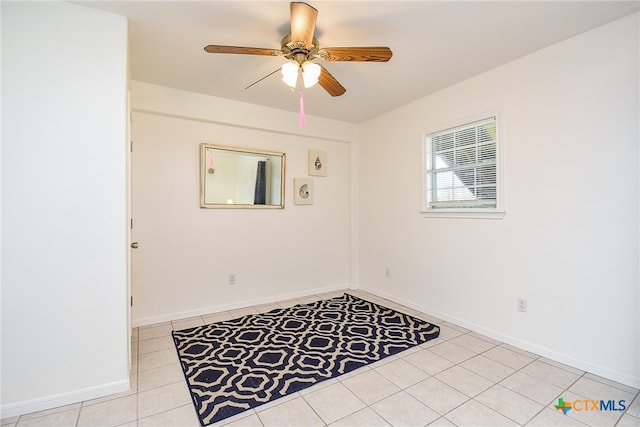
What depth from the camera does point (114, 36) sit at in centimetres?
190

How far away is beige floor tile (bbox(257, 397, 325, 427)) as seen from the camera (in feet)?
5.31

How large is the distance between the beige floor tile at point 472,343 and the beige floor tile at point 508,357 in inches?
2.3

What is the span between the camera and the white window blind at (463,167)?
280 cm

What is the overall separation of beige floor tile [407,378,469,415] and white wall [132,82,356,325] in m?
2.22

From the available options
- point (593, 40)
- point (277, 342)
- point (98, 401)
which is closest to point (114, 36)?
point (98, 401)

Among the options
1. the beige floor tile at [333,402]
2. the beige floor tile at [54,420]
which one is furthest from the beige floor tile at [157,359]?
the beige floor tile at [333,402]

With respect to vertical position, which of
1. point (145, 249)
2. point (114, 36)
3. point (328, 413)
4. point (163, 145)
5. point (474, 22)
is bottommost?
point (328, 413)

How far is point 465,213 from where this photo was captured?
9.74ft

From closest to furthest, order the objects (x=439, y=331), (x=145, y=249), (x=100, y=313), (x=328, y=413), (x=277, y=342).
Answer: (x=328, y=413) < (x=100, y=313) < (x=277, y=342) < (x=439, y=331) < (x=145, y=249)

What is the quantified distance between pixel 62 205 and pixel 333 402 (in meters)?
2.01

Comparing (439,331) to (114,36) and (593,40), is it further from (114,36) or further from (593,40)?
(114,36)

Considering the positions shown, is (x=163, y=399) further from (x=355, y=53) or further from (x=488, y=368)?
(x=355, y=53)

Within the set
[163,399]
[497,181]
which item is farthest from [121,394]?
[497,181]

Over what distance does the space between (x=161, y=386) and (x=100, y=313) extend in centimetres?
63
